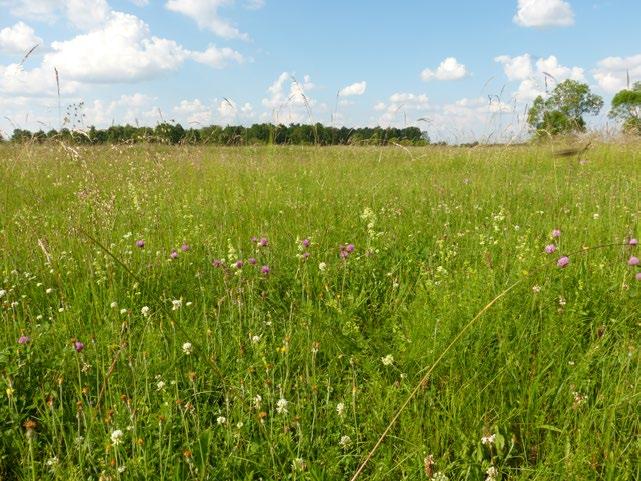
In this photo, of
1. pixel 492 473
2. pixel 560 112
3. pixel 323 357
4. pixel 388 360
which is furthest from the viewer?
pixel 560 112

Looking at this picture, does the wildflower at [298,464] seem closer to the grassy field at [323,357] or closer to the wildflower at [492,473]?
the grassy field at [323,357]

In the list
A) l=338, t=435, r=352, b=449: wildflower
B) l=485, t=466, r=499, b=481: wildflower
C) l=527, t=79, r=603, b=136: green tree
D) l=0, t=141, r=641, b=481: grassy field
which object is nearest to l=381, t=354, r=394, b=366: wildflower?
l=0, t=141, r=641, b=481: grassy field

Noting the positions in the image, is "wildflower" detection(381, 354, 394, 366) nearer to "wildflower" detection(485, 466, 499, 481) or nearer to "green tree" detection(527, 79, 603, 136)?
"wildflower" detection(485, 466, 499, 481)

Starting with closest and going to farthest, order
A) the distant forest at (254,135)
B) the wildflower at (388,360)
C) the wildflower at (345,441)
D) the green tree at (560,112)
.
Result: the wildflower at (345,441)
the wildflower at (388,360)
the green tree at (560,112)
the distant forest at (254,135)

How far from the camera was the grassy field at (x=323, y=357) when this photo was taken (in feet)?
4.59

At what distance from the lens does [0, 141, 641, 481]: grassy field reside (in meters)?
1.40

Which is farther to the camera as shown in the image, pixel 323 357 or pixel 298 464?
pixel 323 357

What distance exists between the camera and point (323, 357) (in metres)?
1.92

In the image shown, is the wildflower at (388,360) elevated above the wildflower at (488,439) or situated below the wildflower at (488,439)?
above

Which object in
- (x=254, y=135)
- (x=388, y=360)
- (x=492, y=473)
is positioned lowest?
(x=492, y=473)

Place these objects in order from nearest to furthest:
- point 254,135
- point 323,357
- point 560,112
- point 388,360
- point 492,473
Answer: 1. point 492,473
2. point 388,360
3. point 323,357
4. point 560,112
5. point 254,135

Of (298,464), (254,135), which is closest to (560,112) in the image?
(254,135)

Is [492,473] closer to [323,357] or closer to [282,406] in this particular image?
[282,406]

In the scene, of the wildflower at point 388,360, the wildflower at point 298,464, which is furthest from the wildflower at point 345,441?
the wildflower at point 388,360
